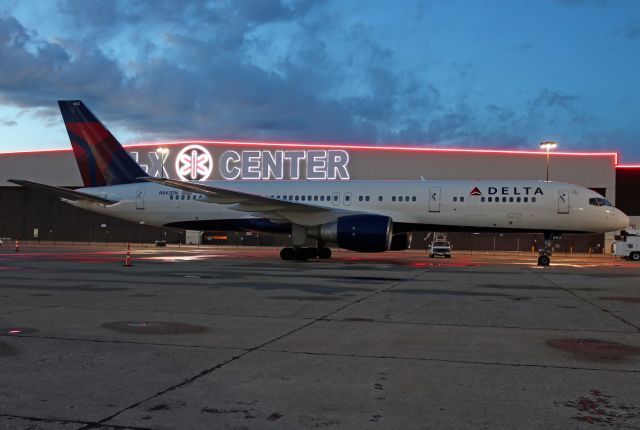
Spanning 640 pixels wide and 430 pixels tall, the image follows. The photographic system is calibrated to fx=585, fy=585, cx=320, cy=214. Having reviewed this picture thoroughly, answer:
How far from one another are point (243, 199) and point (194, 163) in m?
31.9

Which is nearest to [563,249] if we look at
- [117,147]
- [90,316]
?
[117,147]

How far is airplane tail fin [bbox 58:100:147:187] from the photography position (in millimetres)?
29391

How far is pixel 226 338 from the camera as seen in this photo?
7.77 meters

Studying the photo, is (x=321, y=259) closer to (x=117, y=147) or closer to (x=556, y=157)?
(x=117, y=147)

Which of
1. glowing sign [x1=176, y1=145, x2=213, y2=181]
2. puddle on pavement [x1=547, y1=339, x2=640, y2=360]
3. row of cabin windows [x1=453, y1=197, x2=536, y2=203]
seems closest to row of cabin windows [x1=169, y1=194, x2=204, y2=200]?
row of cabin windows [x1=453, y1=197, x2=536, y2=203]

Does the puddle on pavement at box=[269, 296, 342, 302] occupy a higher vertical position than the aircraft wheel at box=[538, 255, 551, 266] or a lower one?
lower

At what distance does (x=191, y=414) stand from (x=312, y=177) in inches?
1867

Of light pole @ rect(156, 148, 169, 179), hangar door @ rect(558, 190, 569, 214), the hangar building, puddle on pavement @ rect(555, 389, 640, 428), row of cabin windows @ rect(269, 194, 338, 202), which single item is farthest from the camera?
light pole @ rect(156, 148, 169, 179)

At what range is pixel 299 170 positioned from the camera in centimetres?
5244

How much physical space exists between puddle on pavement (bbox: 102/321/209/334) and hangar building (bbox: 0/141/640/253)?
128ft

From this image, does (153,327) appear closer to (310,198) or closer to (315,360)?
(315,360)

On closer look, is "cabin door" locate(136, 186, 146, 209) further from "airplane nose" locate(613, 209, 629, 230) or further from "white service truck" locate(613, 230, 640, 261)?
"white service truck" locate(613, 230, 640, 261)

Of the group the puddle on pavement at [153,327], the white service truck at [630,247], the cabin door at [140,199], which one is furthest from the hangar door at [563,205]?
the puddle on pavement at [153,327]

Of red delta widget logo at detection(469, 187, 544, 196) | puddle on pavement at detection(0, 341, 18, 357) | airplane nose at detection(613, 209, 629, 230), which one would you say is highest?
red delta widget logo at detection(469, 187, 544, 196)
